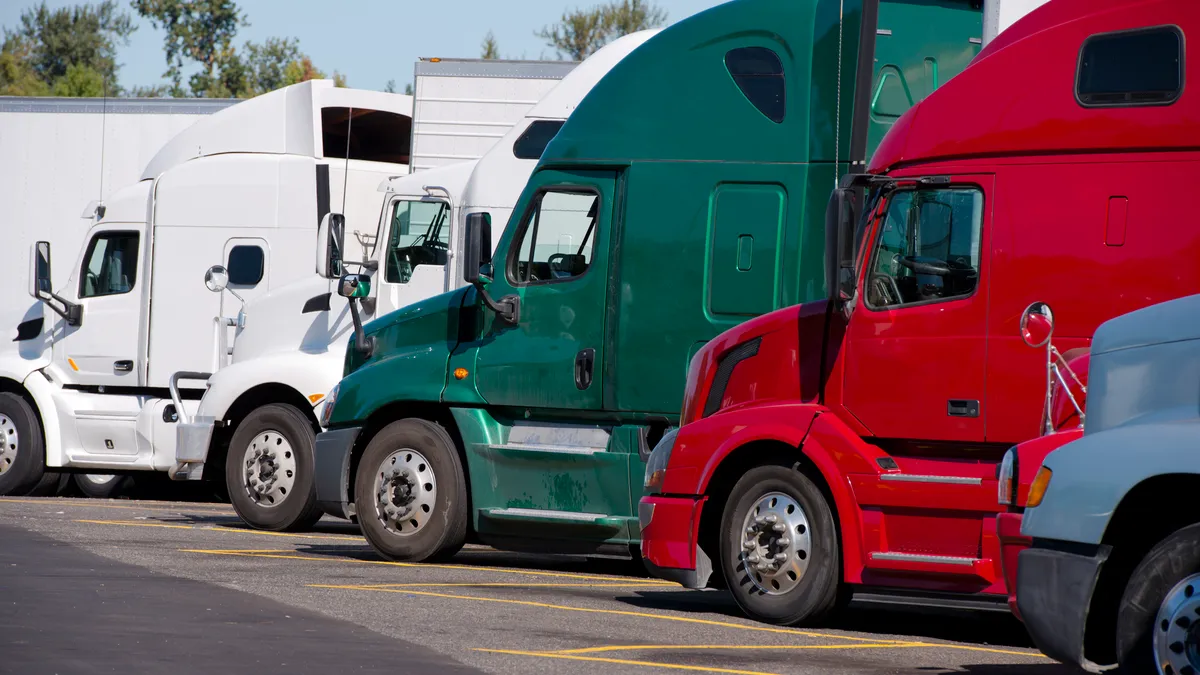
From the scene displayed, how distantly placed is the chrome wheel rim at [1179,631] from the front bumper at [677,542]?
4.47 metres

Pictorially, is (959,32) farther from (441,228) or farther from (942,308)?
(441,228)

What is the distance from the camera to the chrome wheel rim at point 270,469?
629 inches

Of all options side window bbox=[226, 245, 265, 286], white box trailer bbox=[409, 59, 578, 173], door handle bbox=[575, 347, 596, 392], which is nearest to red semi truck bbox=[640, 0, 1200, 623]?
door handle bbox=[575, 347, 596, 392]

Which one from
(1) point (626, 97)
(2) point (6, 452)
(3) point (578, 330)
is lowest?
(2) point (6, 452)

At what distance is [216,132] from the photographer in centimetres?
1900

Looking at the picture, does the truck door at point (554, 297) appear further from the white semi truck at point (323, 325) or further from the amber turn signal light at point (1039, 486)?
the amber turn signal light at point (1039, 486)

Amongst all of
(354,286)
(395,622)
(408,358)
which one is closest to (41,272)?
(354,286)

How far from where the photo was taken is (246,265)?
60.2 ft

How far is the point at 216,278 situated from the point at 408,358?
5145 mm

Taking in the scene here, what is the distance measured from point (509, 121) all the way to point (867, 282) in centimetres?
853

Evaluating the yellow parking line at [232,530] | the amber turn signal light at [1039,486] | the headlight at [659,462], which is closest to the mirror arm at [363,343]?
the yellow parking line at [232,530]

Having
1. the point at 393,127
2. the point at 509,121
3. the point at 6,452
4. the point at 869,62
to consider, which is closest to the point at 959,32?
the point at 869,62

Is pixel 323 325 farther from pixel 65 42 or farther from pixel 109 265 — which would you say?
pixel 65 42

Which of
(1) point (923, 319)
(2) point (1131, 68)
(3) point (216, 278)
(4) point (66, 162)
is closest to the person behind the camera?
(2) point (1131, 68)
